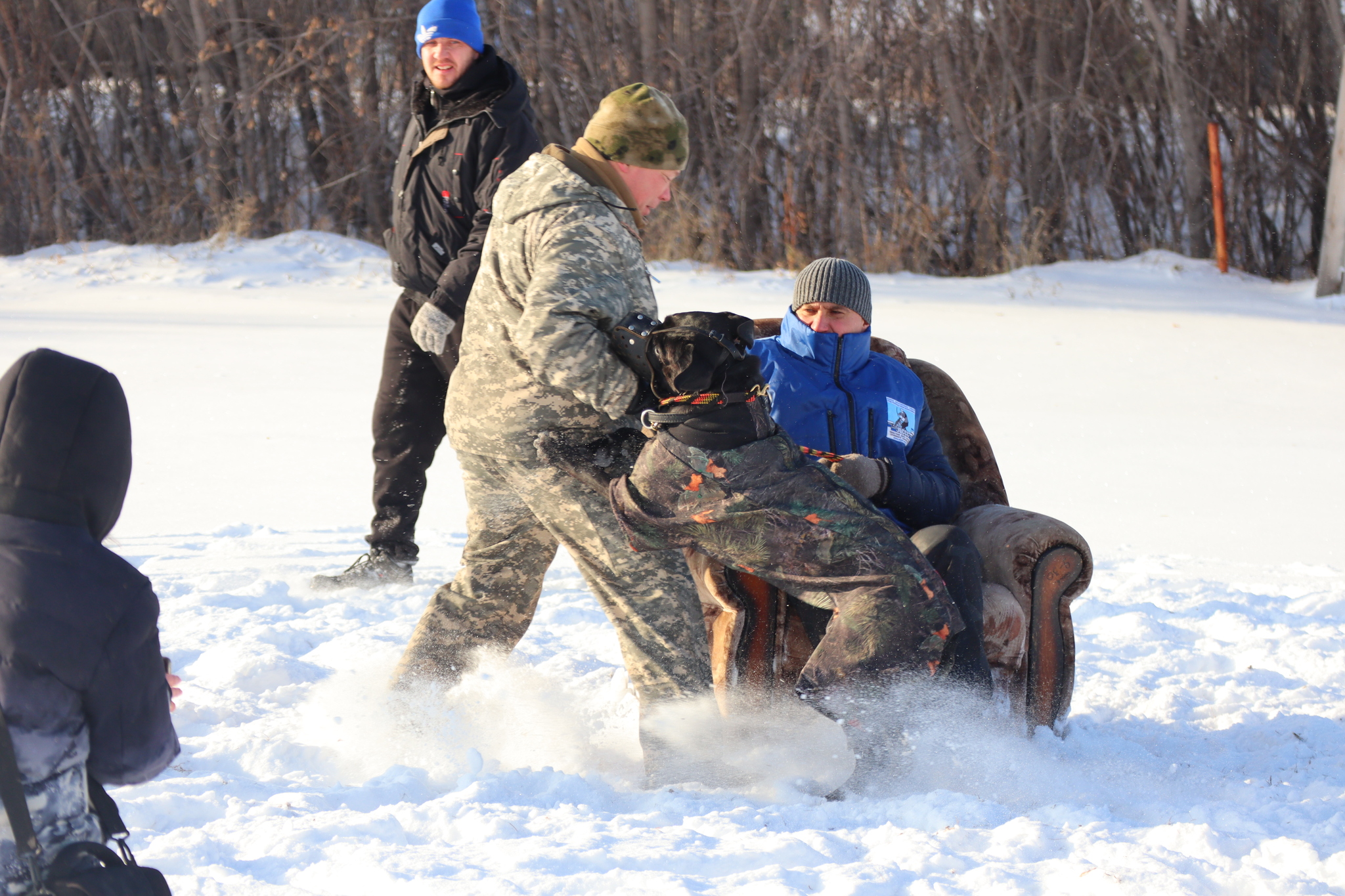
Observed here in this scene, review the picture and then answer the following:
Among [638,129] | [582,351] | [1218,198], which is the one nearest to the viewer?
[582,351]

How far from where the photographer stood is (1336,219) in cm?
1037

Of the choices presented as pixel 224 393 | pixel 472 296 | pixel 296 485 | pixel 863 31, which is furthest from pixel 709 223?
pixel 472 296

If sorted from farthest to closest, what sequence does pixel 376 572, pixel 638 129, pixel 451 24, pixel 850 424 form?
pixel 376 572, pixel 451 24, pixel 850 424, pixel 638 129

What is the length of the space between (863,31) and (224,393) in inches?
297

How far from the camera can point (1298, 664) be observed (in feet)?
11.7

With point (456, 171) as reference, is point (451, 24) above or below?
above

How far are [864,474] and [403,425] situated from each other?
1.78 m

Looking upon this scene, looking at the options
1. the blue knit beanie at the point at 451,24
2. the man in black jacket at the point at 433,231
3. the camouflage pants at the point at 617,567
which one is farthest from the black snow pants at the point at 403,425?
the camouflage pants at the point at 617,567

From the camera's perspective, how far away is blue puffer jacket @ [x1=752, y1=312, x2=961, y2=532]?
3051 millimetres

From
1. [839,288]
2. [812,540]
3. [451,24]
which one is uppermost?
[451,24]

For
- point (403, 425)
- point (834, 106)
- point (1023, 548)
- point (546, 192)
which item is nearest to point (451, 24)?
point (403, 425)

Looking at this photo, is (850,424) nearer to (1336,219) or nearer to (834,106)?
(1336,219)

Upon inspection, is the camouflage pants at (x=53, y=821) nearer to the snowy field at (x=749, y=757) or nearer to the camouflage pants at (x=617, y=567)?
the snowy field at (x=749, y=757)

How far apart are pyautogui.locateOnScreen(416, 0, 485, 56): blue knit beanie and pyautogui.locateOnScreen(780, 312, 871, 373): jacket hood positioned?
4.73ft
